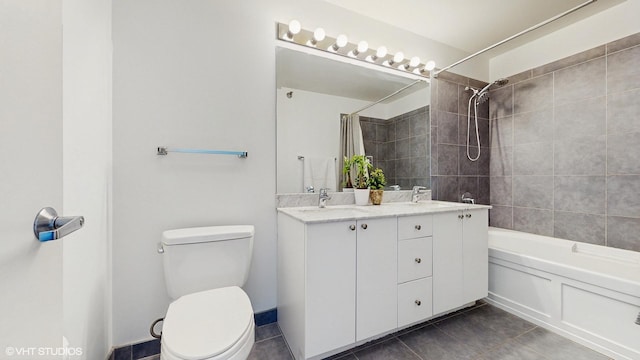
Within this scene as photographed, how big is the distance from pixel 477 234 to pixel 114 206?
7.81ft

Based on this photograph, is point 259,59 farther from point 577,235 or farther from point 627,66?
point 577,235

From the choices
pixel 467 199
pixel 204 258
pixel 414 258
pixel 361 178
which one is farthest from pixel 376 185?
pixel 204 258

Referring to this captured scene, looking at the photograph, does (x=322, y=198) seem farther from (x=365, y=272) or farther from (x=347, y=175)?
(x=365, y=272)

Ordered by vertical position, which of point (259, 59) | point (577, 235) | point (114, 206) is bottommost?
point (577, 235)

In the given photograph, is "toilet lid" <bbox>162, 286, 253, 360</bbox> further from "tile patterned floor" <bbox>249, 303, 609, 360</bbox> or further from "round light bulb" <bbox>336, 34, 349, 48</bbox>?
"round light bulb" <bbox>336, 34, 349, 48</bbox>

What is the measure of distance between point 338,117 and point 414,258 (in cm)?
118

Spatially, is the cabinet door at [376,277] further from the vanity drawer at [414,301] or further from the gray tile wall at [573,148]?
the gray tile wall at [573,148]

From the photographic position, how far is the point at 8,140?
0.37 m

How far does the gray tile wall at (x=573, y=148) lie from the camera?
1.88 meters

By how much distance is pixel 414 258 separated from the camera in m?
1.51

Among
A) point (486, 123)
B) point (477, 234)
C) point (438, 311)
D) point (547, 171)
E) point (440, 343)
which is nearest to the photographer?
point (440, 343)

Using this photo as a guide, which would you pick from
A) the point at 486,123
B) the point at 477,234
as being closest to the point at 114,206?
the point at 477,234

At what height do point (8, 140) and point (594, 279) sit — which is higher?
point (8, 140)

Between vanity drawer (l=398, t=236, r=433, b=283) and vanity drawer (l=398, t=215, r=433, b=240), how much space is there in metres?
0.03
